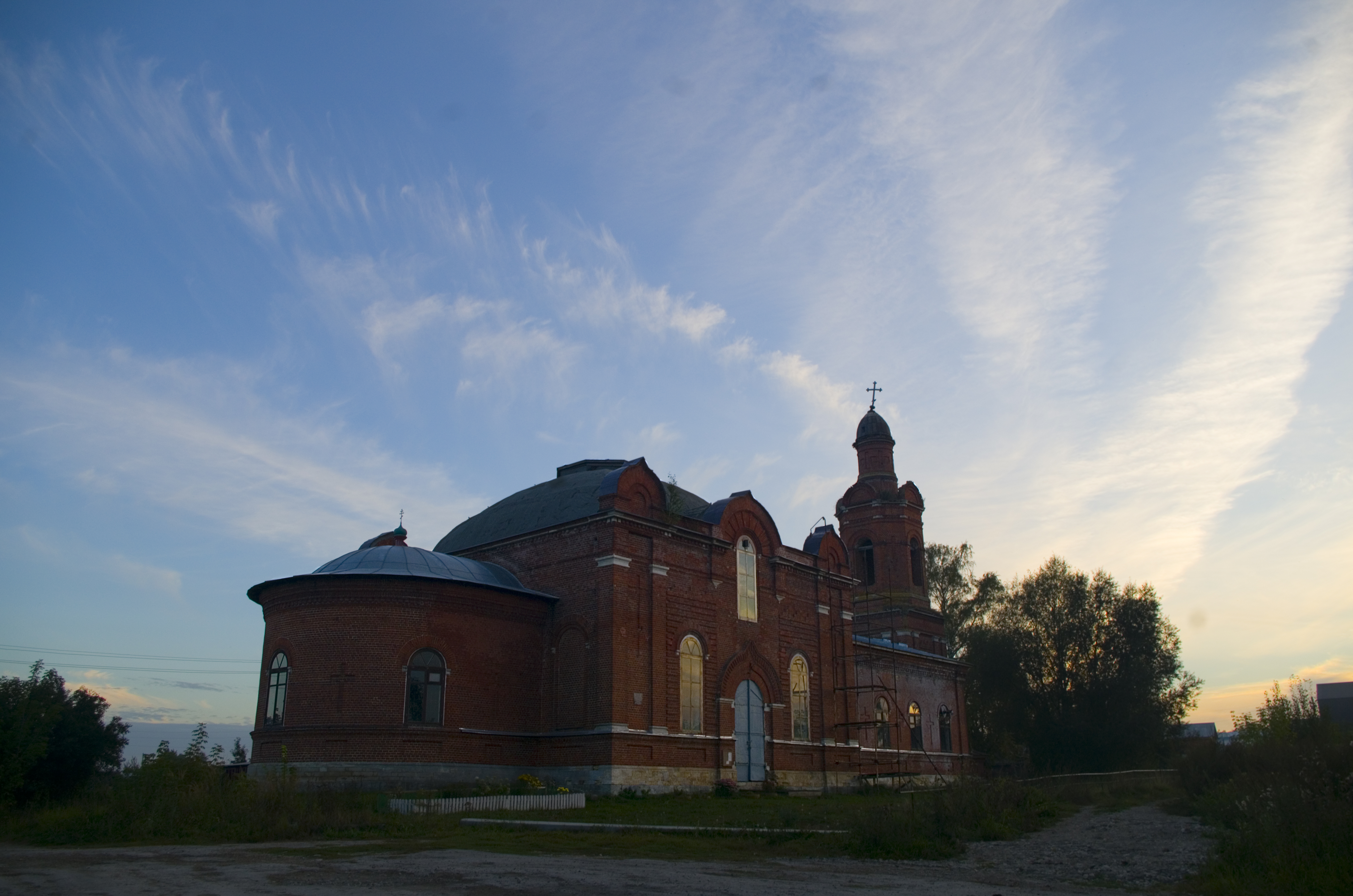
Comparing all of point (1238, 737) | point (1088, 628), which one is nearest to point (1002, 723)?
point (1088, 628)

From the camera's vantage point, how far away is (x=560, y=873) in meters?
10.3

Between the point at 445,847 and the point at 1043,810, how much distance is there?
1059 centimetres

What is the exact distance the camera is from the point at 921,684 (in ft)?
125

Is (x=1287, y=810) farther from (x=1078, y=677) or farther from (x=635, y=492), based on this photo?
(x=1078, y=677)

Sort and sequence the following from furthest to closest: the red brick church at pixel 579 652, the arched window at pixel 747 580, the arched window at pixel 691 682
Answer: the arched window at pixel 747 580
the arched window at pixel 691 682
the red brick church at pixel 579 652

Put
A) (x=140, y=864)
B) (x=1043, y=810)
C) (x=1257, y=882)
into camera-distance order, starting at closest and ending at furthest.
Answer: (x=1257, y=882), (x=140, y=864), (x=1043, y=810)

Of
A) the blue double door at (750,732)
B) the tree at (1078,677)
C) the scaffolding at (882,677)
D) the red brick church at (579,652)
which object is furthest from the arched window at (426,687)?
the tree at (1078,677)

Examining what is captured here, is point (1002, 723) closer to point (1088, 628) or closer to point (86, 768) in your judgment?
point (1088, 628)

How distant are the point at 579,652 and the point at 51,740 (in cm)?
1263

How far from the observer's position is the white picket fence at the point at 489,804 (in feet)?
55.8

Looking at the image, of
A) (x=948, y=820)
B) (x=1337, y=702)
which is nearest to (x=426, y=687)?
(x=948, y=820)

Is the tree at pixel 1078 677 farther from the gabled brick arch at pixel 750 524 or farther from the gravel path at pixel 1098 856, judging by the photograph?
the gravel path at pixel 1098 856

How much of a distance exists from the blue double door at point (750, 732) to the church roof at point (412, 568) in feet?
20.4

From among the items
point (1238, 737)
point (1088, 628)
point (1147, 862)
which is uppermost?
point (1088, 628)
